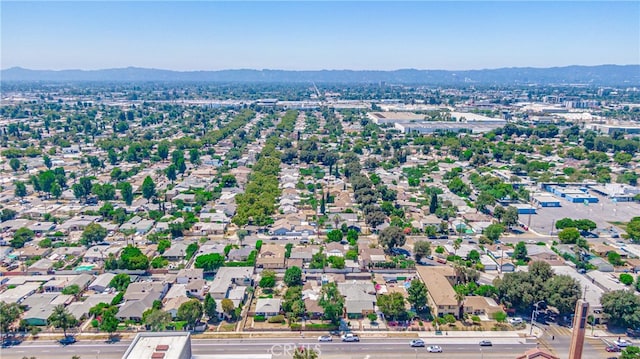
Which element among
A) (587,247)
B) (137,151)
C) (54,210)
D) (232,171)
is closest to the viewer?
(587,247)

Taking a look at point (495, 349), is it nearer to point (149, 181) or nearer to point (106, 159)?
point (149, 181)

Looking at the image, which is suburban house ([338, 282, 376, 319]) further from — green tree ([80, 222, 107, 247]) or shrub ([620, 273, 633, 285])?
green tree ([80, 222, 107, 247])

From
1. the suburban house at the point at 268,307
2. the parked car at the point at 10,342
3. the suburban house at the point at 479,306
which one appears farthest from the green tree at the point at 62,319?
the suburban house at the point at 479,306

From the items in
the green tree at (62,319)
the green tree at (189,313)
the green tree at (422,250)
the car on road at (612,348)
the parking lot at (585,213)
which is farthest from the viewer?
the parking lot at (585,213)

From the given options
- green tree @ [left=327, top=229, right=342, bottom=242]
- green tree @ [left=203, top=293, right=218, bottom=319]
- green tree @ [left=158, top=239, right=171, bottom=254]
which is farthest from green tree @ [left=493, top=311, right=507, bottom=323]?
green tree @ [left=158, top=239, right=171, bottom=254]

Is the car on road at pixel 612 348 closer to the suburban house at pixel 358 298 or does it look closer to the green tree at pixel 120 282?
the suburban house at pixel 358 298

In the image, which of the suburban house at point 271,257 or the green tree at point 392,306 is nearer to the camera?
the green tree at point 392,306

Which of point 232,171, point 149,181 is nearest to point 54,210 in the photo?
point 149,181
